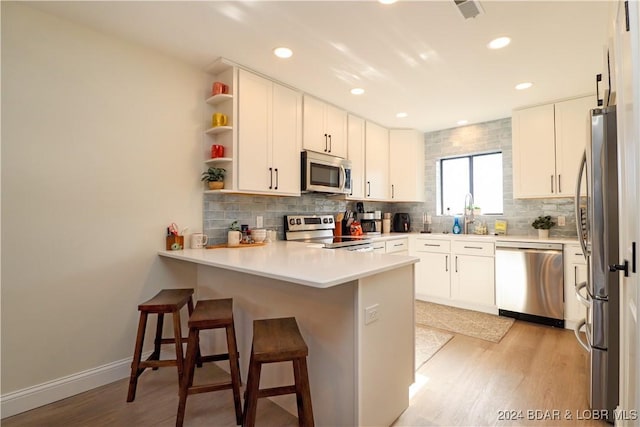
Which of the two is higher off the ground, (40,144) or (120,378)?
(40,144)

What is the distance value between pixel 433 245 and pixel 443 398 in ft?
7.81

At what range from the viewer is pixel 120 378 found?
2.25 meters

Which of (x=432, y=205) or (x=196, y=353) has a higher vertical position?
(x=432, y=205)

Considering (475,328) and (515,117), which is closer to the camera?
(475,328)

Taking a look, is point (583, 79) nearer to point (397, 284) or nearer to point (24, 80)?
point (397, 284)

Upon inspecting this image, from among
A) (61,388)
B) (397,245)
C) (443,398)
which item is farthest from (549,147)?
(61,388)

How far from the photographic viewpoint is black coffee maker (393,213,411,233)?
15.8ft

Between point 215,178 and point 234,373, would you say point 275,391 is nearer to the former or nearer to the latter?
point 234,373

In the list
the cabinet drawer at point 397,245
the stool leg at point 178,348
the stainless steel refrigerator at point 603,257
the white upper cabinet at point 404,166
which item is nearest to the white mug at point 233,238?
the stool leg at point 178,348

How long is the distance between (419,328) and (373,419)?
5.75 ft

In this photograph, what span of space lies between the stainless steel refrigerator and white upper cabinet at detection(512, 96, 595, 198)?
6.39 feet

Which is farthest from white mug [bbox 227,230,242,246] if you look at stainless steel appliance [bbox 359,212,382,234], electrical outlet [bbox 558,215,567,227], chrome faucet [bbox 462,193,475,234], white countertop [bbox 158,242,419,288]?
electrical outlet [bbox 558,215,567,227]


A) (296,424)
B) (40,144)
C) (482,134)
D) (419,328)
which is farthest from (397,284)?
(482,134)

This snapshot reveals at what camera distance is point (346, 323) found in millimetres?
1561
